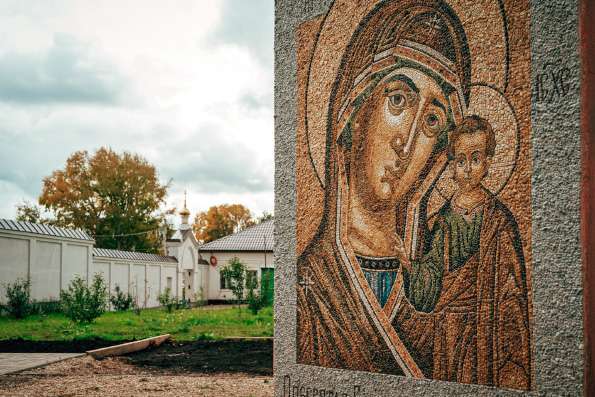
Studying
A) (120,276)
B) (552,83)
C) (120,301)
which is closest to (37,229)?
(120,301)

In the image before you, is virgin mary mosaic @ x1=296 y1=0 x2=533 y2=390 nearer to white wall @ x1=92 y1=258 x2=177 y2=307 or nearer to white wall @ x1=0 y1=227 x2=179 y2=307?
white wall @ x1=0 y1=227 x2=179 y2=307

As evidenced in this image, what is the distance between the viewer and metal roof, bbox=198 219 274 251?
37.6m

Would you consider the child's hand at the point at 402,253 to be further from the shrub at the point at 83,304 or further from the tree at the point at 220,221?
the tree at the point at 220,221

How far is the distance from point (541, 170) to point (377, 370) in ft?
4.43

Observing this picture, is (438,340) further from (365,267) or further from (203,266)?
(203,266)

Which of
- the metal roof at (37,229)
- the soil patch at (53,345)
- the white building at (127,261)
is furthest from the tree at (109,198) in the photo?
the soil patch at (53,345)

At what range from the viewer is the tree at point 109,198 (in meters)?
39.4

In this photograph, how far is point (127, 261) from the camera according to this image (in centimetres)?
2658

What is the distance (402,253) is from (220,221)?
50.6 meters

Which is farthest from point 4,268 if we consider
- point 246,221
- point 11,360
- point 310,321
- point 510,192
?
point 246,221

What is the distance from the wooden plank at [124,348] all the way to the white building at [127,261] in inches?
332

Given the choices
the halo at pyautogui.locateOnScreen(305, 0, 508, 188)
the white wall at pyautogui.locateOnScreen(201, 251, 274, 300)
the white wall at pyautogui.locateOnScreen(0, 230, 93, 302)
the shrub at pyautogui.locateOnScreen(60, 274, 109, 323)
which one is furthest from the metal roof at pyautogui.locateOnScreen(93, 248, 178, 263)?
the halo at pyautogui.locateOnScreen(305, 0, 508, 188)

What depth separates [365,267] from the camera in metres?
3.53

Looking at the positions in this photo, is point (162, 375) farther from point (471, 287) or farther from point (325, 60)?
point (471, 287)
